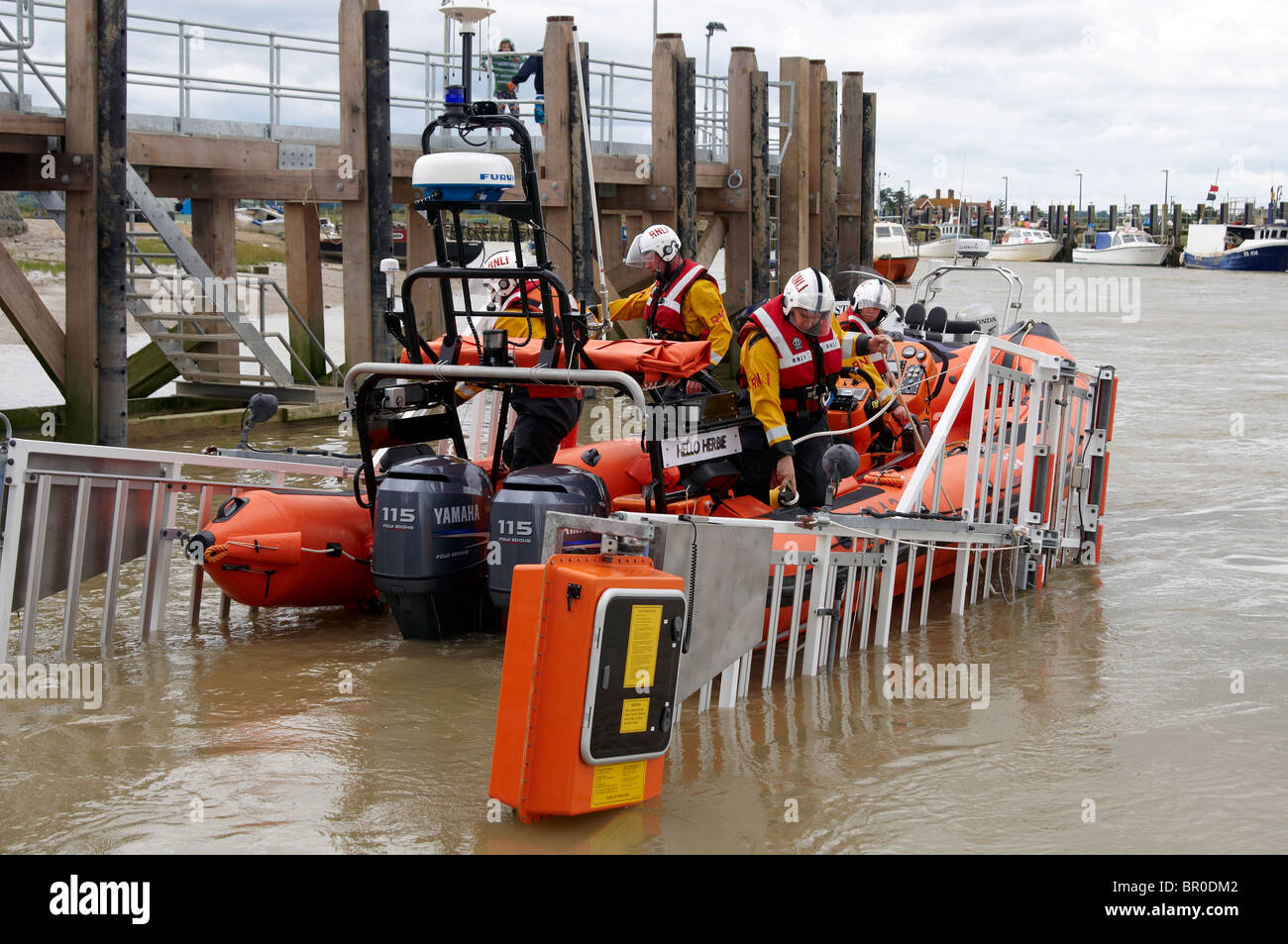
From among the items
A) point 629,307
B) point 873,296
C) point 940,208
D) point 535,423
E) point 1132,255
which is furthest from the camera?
point 940,208

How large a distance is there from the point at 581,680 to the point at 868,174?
14.3m

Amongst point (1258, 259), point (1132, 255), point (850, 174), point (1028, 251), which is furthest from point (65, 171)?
point (1028, 251)

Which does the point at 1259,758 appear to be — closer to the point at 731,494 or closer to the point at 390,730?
the point at 731,494

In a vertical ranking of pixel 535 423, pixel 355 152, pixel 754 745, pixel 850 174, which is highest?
pixel 850 174

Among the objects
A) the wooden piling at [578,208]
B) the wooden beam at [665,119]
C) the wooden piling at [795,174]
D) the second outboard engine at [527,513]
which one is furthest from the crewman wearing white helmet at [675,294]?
the wooden piling at [795,174]

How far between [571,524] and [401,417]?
6.47 ft

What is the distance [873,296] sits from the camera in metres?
7.29

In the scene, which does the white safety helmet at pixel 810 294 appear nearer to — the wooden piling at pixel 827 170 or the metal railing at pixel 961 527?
the metal railing at pixel 961 527

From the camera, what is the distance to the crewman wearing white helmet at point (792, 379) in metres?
5.50

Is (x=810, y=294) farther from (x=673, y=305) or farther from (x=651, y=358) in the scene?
(x=673, y=305)

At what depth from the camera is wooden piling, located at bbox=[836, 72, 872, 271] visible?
1634 centimetres

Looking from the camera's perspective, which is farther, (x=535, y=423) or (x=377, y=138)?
(x=377, y=138)

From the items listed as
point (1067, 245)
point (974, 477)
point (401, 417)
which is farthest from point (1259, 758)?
point (1067, 245)
